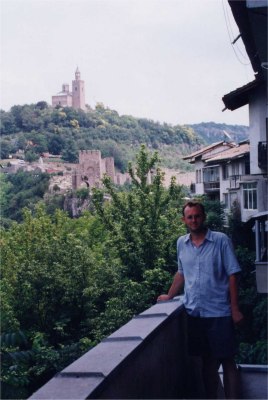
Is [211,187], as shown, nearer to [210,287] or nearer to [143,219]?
[143,219]

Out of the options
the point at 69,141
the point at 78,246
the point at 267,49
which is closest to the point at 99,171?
the point at 69,141

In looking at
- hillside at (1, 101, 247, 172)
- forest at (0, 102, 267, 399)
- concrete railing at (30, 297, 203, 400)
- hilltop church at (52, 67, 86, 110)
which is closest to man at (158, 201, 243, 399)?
concrete railing at (30, 297, 203, 400)

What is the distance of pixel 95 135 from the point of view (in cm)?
10669

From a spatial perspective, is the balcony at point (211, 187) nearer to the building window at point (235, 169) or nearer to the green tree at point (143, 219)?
the building window at point (235, 169)

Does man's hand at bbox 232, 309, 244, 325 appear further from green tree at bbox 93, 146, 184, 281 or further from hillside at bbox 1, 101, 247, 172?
hillside at bbox 1, 101, 247, 172

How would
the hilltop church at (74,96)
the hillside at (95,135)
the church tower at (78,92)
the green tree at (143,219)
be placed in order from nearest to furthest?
the green tree at (143,219), the hillside at (95,135), the hilltop church at (74,96), the church tower at (78,92)

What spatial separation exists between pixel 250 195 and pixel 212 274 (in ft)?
81.6

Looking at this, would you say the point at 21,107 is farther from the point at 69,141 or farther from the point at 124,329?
the point at 124,329

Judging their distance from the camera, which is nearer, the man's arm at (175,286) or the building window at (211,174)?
the man's arm at (175,286)

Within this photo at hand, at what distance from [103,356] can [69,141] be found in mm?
109099

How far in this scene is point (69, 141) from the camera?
110500mm

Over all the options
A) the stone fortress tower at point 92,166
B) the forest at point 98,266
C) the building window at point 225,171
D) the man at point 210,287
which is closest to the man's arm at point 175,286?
the man at point 210,287

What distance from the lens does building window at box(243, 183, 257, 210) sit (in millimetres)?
27006

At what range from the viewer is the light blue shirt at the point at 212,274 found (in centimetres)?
325
